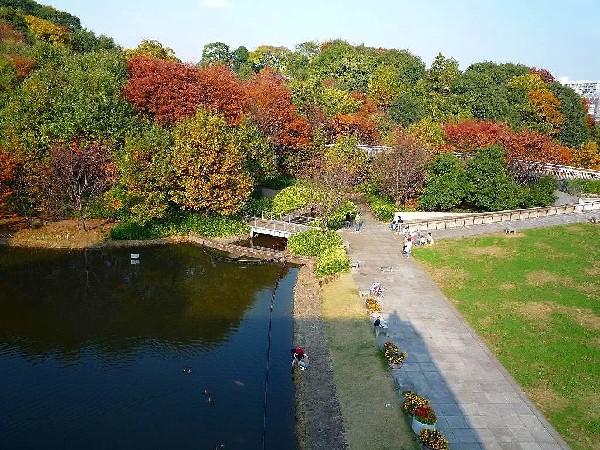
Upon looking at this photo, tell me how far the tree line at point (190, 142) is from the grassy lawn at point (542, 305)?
1004cm

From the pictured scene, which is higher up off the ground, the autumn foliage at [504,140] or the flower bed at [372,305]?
the autumn foliage at [504,140]

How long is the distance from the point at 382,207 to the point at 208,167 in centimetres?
1750

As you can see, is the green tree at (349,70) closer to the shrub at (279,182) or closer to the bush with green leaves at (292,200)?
the shrub at (279,182)

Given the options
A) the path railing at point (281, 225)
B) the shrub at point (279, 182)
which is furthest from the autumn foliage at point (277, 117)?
the path railing at point (281, 225)

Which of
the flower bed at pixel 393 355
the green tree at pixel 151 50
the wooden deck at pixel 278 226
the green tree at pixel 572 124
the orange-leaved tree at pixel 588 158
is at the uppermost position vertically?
the green tree at pixel 151 50

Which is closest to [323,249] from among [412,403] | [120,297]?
[120,297]

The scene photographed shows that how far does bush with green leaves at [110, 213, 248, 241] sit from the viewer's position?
143 feet

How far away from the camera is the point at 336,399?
73.3 ft

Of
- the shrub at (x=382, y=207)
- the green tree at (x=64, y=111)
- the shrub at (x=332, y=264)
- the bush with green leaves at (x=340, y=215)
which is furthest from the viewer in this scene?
the shrub at (x=382, y=207)

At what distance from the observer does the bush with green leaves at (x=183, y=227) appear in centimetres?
4350

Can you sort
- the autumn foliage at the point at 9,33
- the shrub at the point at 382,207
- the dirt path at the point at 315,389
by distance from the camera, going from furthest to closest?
the autumn foliage at the point at 9,33
the shrub at the point at 382,207
the dirt path at the point at 315,389

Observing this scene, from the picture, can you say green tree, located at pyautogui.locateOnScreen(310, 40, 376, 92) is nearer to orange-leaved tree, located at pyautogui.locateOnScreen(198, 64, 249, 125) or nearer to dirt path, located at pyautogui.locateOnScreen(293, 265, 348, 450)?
orange-leaved tree, located at pyautogui.locateOnScreen(198, 64, 249, 125)

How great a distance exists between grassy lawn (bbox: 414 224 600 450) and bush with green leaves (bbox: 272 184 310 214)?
11.6 metres

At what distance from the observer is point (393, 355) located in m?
24.1
